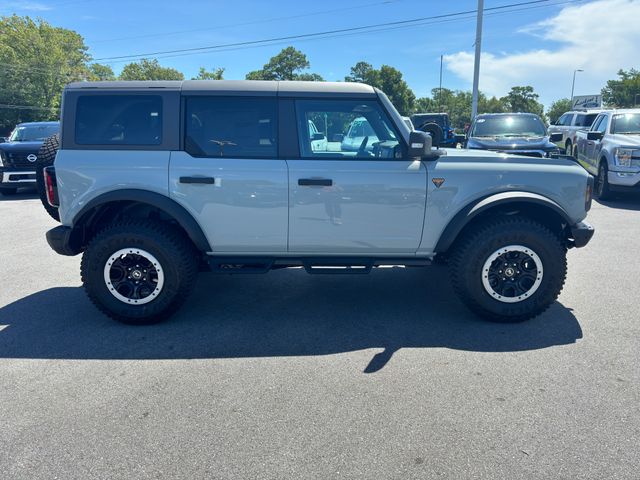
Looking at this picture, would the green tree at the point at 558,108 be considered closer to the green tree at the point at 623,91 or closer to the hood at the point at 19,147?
the green tree at the point at 623,91

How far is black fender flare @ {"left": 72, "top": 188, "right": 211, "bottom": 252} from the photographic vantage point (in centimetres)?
384

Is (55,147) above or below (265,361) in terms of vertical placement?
above

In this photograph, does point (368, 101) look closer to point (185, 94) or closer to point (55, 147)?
point (185, 94)

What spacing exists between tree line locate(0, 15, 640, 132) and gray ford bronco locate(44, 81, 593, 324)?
3006 cm

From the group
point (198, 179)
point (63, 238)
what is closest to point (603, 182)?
point (198, 179)

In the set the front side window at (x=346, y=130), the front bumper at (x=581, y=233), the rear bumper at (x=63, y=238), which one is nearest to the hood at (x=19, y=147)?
the rear bumper at (x=63, y=238)

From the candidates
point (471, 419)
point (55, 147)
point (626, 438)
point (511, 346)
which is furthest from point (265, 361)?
point (55, 147)

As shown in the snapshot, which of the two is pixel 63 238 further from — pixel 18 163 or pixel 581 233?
pixel 18 163

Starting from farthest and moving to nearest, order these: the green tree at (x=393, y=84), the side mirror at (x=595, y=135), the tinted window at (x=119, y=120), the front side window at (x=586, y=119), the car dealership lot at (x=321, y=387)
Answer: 1. the green tree at (x=393, y=84)
2. the front side window at (x=586, y=119)
3. the side mirror at (x=595, y=135)
4. the tinted window at (x=119, y=120)
5. the car dealership lot at (x=321, y=387)

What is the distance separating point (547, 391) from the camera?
2.98 m

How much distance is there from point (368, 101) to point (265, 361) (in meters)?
2.31

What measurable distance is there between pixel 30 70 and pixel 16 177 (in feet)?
138

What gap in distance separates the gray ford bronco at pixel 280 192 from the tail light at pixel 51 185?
0.01 meters

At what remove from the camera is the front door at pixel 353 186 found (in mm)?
3859
